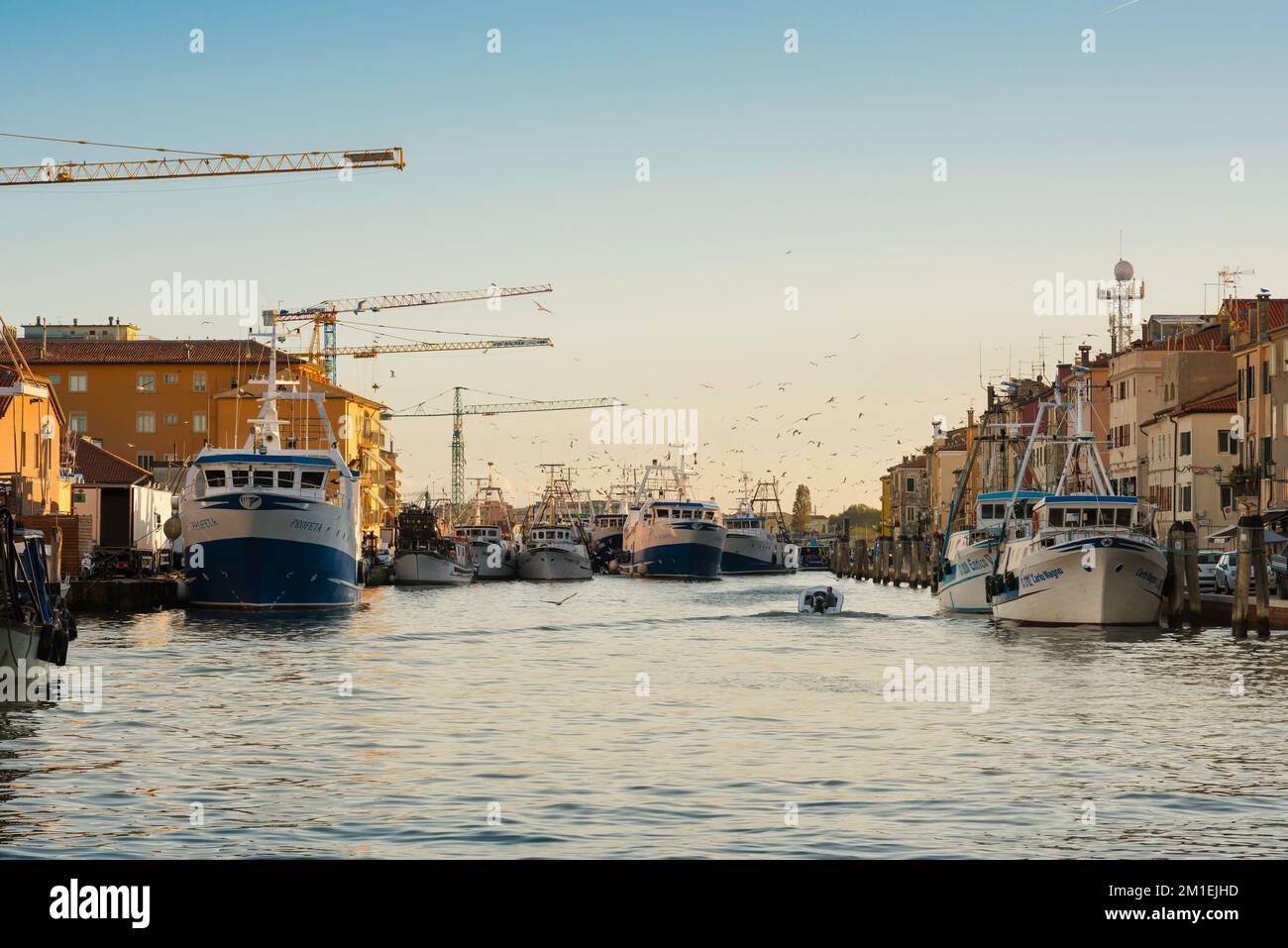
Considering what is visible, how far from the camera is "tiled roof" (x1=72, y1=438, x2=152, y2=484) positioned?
352 feet

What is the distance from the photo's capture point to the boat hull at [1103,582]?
5675 cm

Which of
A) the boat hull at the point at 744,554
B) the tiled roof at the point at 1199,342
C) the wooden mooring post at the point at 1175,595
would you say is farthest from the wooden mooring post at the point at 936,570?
the boat hull at the point at 744,554

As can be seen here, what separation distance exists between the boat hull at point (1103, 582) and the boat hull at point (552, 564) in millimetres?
91386

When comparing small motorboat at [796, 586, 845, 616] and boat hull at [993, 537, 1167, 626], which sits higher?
boat hull at [993, 537, 1167, 626]

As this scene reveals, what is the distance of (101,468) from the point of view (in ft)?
360

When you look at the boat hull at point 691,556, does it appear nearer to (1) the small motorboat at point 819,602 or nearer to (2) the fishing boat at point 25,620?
(1) the small motorboat at point 819,602

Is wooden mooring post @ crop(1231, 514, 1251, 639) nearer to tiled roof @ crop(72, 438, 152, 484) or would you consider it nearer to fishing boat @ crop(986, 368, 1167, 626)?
fishing boat @ crop(986, 368, 1167, 626)

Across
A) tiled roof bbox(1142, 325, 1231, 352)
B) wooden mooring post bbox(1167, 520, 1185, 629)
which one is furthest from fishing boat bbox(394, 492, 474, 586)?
wooden mooring post bbox(1167, 520, 1185, 629)

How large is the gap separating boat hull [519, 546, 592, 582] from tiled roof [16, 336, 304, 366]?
3604 cm

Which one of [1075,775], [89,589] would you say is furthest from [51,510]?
[1075,775]

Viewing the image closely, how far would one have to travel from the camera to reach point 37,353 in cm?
16575
